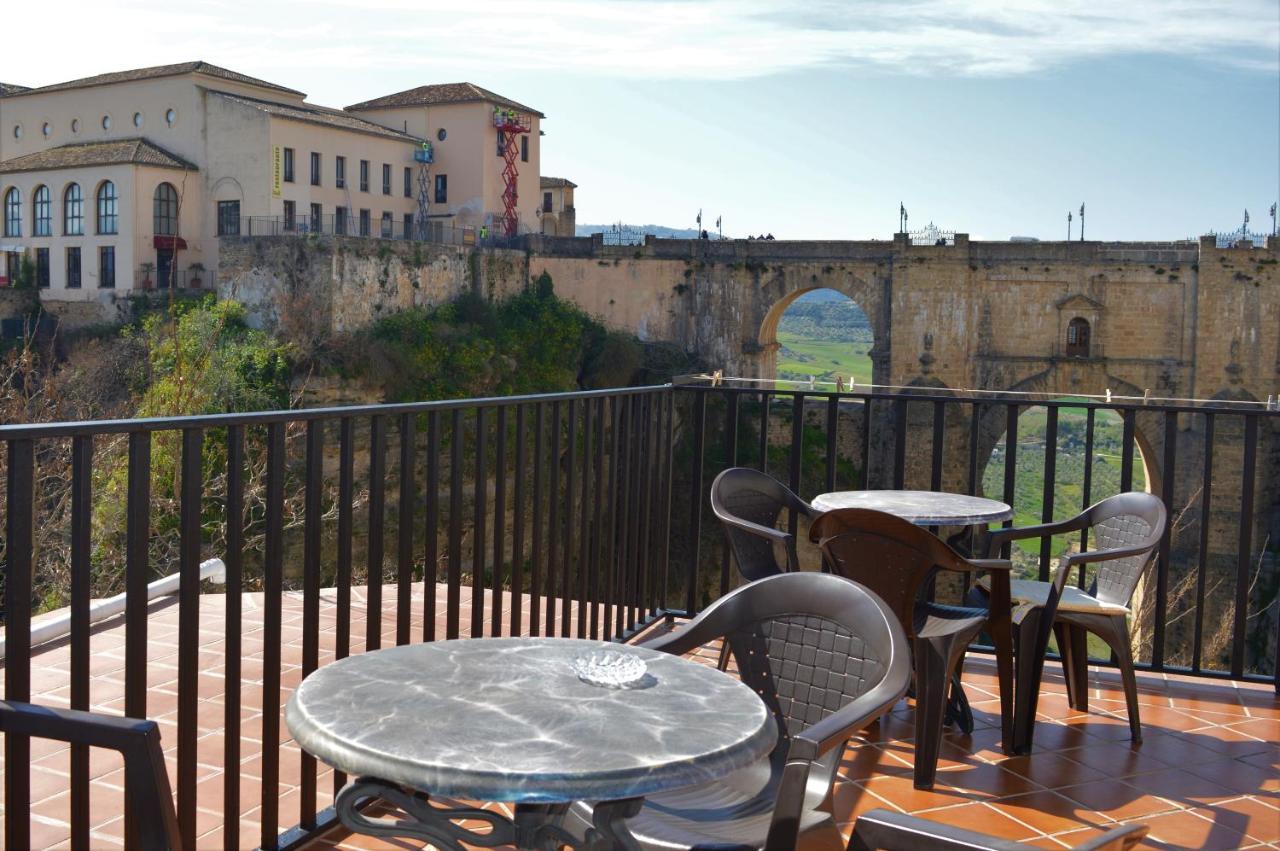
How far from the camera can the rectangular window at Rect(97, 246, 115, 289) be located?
2992 cm

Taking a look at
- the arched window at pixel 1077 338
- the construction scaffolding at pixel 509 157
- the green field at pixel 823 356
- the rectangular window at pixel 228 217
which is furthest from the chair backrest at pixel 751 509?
the green field at pixel 823 356

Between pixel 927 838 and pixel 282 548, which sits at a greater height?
pixel 282 548

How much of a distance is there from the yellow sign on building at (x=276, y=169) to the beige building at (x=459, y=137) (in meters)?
6.77

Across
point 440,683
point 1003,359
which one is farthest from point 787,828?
point 1003,359

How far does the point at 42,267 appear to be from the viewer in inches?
1235

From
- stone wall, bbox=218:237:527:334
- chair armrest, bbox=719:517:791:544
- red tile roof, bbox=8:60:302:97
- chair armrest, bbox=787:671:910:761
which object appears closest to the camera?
chair armrest, bbox=787:671:910:761

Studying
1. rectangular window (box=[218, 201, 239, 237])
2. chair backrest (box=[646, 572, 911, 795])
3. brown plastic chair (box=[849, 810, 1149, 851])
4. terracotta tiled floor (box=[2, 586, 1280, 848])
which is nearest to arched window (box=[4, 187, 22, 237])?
rectangular window (box=[218, 201, 239, 237])

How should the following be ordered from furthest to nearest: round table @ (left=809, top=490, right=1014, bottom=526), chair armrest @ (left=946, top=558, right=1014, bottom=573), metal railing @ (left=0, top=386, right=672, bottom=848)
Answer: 1. round table @ (left=809, top=490, right=1014, bottom=526)
2. chair armrest @ (left=946, top=558, right=1014, bottom=573)
3. metal railing @ (left=0, top=386, right=672, bottom=848)

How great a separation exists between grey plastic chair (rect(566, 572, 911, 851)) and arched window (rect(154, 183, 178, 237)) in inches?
1206

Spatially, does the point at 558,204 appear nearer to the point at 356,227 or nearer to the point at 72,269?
the point at 356,227

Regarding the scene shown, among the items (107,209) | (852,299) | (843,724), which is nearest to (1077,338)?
(852,299)

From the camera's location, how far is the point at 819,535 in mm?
3436

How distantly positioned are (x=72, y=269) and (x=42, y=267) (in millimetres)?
1163

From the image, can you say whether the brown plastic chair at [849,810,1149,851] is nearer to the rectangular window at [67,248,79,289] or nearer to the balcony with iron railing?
the balcony with iron railing
